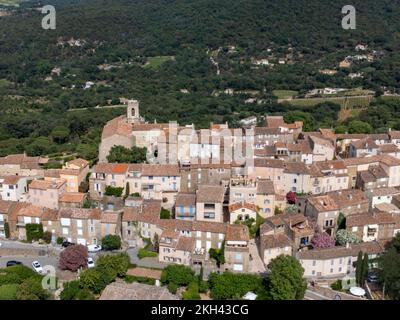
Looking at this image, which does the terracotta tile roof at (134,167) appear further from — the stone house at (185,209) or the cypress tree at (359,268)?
the cypress tree at (359,268)

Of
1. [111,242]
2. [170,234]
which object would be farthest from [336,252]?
[111,242]

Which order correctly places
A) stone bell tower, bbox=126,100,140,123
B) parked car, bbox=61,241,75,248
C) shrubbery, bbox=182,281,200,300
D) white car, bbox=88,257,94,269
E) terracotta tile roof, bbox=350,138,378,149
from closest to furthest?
shrubbery, bbox=182,281,200,300, white car, bbox=88,257,94,269, parked car, bbox=61,241,75,248, terracotta tile roof, bbox=350,138,378,149, stone bell tower, bbox=126,100,140,123

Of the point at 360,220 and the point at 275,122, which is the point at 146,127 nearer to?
the point at 275,122

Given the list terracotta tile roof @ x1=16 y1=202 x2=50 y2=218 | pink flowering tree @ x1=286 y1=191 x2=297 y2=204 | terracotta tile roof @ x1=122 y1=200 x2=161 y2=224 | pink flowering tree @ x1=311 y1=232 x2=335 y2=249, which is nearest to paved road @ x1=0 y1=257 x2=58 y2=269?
terracotta tile roof @ x1=16 y1=202 x2=50 y2=218

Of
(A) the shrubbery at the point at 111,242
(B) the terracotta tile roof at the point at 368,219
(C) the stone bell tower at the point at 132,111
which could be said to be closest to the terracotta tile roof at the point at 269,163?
(B) the terracotta tile roof at the point at 368,219

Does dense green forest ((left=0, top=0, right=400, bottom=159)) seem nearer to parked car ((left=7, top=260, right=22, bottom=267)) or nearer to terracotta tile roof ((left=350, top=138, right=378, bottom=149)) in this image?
terracotta tile roof ((left=350, top=138, right=378, bottom=149))
